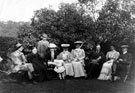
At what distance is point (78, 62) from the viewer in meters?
6.33

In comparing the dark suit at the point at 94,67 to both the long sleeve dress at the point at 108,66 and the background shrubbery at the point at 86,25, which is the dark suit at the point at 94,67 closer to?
the long sleeve dress at the point at 108,66

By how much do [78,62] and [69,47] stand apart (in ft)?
2.77

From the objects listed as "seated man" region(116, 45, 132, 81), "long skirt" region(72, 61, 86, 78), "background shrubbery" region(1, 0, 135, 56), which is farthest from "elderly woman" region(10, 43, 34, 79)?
"seated man" region(116, 45, 132, 81)

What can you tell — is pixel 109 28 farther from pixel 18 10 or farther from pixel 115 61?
pixel 18 10

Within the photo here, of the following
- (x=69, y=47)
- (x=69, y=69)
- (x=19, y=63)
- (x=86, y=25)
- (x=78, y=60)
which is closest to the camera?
(x=19, y=63)

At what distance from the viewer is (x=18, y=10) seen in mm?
6035

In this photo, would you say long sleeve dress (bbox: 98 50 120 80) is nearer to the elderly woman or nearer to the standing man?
the standing man

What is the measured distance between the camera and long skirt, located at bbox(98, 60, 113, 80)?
20.4 feet

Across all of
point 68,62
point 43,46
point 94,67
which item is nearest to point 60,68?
point 68,62

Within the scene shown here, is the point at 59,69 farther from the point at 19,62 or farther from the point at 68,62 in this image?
the point at 19,62

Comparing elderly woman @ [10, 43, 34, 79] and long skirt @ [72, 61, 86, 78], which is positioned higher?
elderly woman @ [10, 43, 34, 79]

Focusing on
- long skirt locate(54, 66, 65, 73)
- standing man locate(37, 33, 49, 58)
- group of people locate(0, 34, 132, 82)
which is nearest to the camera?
group of people locate(0, 34, 132, 82)

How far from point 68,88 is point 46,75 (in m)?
0.95

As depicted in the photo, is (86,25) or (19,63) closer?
(19,63)
